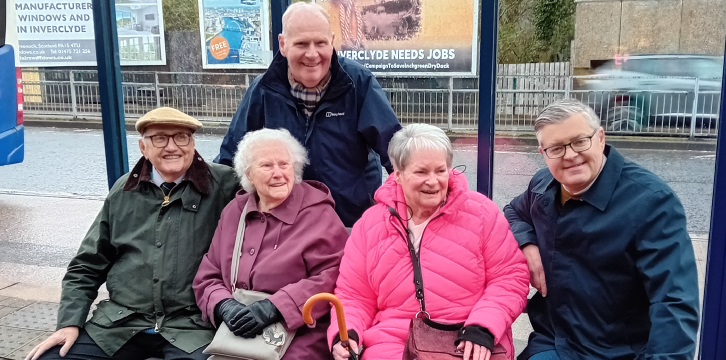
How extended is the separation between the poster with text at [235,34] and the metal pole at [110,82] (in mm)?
529

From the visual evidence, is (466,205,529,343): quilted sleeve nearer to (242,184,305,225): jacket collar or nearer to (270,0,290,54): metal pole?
(242,184,305,225): jacket collar

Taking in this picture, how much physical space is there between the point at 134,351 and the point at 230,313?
60cm

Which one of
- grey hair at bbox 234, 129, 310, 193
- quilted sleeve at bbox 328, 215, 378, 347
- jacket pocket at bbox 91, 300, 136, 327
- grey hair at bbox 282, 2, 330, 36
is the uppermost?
grey hair at bbox 282, 2, 330, 36

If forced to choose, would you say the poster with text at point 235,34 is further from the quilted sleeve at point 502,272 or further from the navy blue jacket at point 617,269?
the navy blue jacket at point 617,269

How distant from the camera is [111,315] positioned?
8.14 feet

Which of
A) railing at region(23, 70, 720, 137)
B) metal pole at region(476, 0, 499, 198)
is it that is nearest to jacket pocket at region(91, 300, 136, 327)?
railing at region(23, 70, 720, 137)

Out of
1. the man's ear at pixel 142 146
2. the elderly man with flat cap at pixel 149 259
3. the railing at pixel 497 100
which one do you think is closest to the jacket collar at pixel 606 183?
the railing at pixel 497 100

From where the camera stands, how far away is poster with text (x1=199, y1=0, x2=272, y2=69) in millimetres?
3326

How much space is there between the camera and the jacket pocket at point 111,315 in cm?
247

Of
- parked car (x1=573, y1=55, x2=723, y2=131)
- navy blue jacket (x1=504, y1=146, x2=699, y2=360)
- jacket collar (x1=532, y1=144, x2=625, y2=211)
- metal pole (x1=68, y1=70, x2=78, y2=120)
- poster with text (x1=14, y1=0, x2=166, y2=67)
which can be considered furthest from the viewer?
metal pole (x1=68, y1=70, x2=78, y2=120)

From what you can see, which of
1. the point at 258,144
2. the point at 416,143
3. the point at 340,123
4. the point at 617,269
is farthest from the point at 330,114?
the point at 617,269

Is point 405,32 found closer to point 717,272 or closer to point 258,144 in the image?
point 258,144

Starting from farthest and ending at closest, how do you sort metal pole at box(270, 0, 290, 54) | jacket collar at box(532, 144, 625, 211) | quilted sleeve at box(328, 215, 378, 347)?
metal pole at box(270, 0, 290, 54) → quilted sleeve at box(328, 215, 378, 347) → jacket collar at box(532, 144, 625, 211)

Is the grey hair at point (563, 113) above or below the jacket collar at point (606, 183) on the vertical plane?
above
